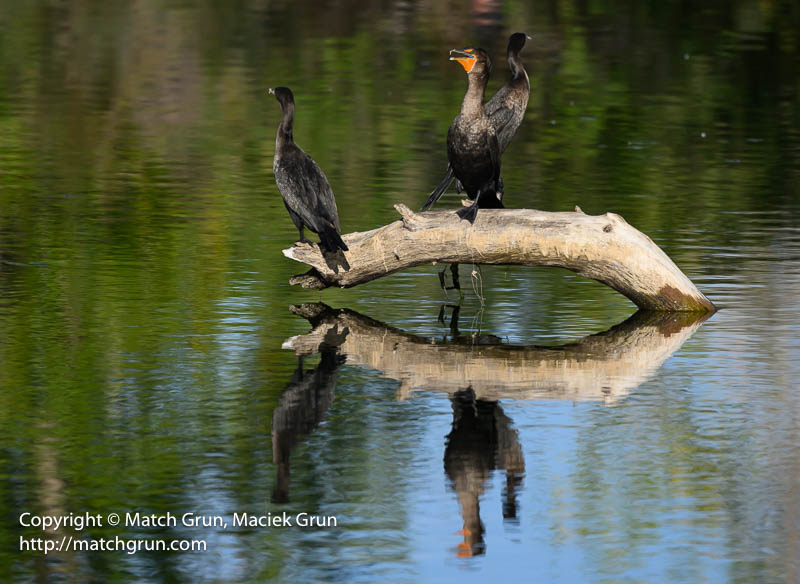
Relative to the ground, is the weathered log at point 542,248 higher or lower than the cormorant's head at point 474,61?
lower

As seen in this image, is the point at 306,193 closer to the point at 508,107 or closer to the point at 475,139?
the point at 475,139

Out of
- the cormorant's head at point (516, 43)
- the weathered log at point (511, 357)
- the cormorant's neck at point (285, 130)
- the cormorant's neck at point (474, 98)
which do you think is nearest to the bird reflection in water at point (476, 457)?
the weathered log at point (511, 357)

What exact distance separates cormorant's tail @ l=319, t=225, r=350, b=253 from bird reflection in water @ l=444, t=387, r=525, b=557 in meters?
2.52

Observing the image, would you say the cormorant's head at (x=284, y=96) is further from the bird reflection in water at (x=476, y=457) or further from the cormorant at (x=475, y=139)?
the bird reflection in water at (x=476, y=457)

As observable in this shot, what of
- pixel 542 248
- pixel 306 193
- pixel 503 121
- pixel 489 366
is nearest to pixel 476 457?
pixel 489 366

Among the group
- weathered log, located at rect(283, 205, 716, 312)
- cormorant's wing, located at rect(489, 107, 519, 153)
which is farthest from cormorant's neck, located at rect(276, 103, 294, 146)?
cormorant's wing, located at rect(489, 107, 519, 153)

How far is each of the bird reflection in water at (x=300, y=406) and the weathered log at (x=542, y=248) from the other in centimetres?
128

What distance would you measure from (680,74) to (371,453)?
740 inches

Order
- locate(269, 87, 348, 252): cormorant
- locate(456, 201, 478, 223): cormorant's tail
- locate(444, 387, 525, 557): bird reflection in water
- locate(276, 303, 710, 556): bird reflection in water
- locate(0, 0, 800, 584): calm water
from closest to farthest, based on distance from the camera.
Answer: locate(0, 0, 800, 584): calm water < locate(444, 387, 525, 557): bird reflection in water < locate(276, 303, 710, 556): bird reflection in water < locate(456, 201, 478, 223): cormorant's tail < locate(269, 87, 348, 252): cormorant

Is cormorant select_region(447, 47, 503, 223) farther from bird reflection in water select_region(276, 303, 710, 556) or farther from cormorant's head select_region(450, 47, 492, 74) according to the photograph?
bird reflection in water select_region(276, 303, 710, 556)

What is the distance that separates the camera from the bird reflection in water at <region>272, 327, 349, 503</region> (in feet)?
25.2

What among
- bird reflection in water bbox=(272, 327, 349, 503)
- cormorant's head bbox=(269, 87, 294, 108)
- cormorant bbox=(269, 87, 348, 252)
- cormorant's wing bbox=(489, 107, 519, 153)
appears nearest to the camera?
bird reflection in water bbox=(272, 327, 349, 503)

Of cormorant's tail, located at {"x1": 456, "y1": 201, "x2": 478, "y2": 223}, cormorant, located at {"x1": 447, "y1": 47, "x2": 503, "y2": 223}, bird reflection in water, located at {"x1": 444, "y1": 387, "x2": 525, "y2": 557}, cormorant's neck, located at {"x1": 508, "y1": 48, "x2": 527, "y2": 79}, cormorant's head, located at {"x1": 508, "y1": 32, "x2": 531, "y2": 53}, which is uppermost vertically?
cormorant's head, located at {"x1": 508, "y1": 32, "x2": 531, "y2": 53}

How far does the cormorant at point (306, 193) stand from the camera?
1134 cm
